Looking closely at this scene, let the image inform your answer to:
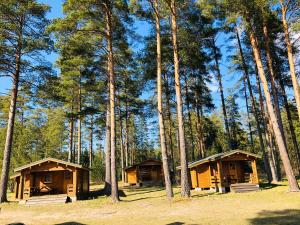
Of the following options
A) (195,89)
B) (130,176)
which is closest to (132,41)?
(195,89)

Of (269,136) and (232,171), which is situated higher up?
(269,136)

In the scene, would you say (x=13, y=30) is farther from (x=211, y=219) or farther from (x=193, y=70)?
(x=211, y=219)

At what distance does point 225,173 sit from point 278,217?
1141cm

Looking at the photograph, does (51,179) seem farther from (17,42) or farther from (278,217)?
(278,217)

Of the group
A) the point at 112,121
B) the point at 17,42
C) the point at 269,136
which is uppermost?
the point at 17,42

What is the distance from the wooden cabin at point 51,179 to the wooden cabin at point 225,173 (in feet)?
29.6

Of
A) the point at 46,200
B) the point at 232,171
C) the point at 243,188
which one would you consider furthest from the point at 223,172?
the point at 46,200

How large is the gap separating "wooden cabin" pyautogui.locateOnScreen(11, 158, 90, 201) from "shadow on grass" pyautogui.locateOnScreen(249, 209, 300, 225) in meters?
13.7

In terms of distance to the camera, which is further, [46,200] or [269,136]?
[269,136]

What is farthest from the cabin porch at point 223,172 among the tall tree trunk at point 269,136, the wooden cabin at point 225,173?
the tall tree trunk at point 269,136

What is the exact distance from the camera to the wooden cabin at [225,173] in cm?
1920

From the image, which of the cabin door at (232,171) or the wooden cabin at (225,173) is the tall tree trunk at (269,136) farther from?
the cabin door at (232,171)

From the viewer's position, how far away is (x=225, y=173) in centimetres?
2047

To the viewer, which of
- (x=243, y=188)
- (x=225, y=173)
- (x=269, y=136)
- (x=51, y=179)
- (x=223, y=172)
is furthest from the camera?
(x=269, y=136)
